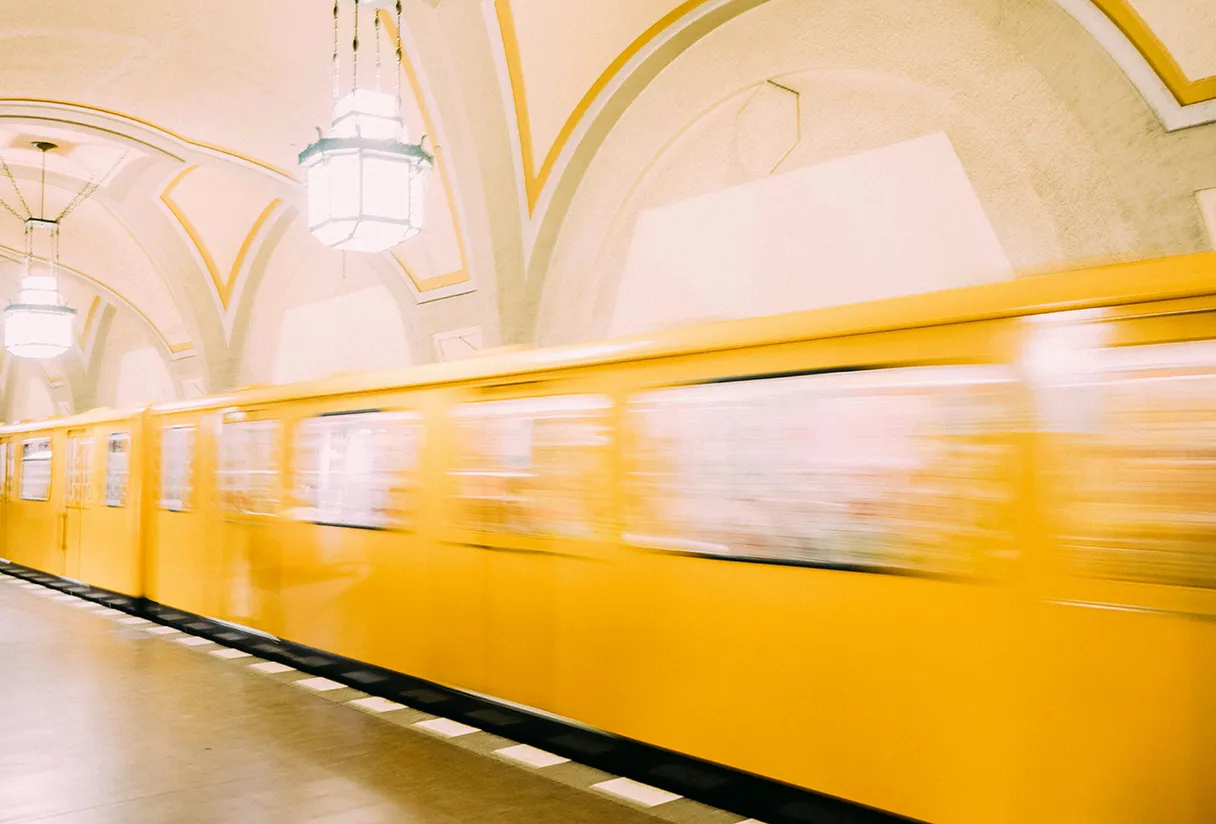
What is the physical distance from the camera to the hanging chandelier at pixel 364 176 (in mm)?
7125

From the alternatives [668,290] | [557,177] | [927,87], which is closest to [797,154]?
[927,87]

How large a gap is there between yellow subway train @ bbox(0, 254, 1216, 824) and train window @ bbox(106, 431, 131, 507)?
18.5 ft

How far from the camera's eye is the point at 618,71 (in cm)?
912

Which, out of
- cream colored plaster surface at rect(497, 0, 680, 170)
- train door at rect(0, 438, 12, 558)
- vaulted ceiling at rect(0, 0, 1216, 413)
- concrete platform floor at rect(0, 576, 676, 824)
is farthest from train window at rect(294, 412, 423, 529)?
train door at rect(0, 438, 12, 558)

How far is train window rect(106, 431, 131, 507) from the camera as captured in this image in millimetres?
10781

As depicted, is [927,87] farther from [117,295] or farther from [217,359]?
[117,295]

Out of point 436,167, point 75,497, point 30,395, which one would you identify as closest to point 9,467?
point 75,497

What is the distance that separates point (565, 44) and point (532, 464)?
5391 mm

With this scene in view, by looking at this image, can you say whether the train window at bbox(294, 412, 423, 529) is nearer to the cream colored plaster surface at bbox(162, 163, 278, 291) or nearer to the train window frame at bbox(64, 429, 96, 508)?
the train window frame at bbox(64, 429, 96, 508)

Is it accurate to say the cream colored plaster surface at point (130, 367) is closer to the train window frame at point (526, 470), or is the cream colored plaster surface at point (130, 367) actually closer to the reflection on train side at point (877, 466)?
the train window frame at point (526, 470)

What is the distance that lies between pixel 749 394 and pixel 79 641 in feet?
24.5

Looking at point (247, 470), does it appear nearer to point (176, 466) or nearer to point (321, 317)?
point (176, 466)

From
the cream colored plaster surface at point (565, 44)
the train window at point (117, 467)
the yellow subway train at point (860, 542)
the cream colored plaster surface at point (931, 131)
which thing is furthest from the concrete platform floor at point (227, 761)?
the cream colored plaster surface at point (565, 44)

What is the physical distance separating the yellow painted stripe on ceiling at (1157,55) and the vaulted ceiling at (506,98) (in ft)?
0.04
